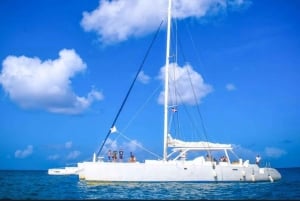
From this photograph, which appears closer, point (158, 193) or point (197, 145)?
point (158, 193)

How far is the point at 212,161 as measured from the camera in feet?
136

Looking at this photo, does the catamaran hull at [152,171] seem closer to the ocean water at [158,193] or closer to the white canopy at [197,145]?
the ocean water at [158,193]

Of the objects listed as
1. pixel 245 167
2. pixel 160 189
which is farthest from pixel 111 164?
pixel 245 167

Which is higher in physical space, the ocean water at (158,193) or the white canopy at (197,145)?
the white canopy at (197,145)

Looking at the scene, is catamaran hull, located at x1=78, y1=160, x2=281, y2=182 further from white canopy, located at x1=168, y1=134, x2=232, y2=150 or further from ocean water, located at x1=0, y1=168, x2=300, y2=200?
white canopy, located at x1=168, y1=134, x2=232, y2=150

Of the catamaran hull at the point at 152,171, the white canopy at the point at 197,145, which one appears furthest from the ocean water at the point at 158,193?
the white canopy at the point at 197,145

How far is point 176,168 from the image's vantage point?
3925cm

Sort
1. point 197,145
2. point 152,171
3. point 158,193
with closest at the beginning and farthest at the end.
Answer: point 158,193 → point 152,171 → point 197,145

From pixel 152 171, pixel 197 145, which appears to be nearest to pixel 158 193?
pixel 152 171

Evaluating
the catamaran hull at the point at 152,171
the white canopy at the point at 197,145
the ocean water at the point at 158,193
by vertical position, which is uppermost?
the white canopy at the point at 197,145

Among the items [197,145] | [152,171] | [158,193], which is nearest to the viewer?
[158,193]

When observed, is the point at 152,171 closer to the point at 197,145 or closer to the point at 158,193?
the point at 197,145

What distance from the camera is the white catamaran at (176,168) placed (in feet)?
126

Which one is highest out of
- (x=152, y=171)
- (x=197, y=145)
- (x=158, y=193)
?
(x=197, y=145)
